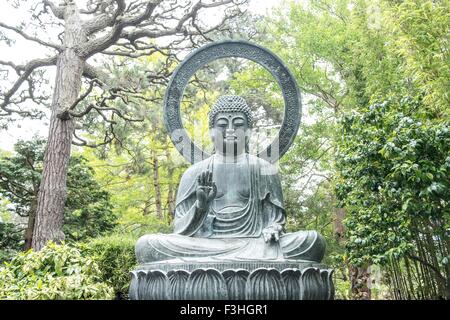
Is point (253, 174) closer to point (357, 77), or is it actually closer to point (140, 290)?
point (140, 290)

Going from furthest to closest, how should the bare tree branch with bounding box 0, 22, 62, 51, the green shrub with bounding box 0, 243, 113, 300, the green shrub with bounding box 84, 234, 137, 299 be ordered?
the bare tree branch with bounding box 0, 22, 62, 51, the green shrub with bounding box 84, 234, 137, 299, the green shrub with bounding box 0, 243, 113, 300

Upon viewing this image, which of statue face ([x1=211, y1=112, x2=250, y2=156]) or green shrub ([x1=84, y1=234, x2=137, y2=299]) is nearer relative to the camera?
statue face ([x1=211, y1=112, x2=250, y2=156])

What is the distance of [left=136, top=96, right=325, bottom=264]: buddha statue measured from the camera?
17.1 feet

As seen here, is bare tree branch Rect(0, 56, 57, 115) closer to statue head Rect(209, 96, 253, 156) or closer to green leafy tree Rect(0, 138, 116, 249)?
green leafy tree Rect(0, 138, 116, 249)

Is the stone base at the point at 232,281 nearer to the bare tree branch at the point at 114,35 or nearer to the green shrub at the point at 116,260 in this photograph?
the green shrub at the point at 116,260

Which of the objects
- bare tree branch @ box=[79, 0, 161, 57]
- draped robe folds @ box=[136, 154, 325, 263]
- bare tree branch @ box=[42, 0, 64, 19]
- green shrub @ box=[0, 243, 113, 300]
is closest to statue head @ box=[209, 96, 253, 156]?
draped robe folds @ box=[136, 154, 325, 263]

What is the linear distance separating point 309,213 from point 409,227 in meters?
5.45

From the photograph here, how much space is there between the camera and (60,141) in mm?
10312

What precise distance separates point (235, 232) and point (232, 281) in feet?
3.42

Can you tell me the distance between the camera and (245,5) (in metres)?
11.7

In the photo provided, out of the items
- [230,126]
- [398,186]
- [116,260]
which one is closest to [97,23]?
[116,260]

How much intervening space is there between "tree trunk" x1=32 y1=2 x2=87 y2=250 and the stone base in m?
5.33

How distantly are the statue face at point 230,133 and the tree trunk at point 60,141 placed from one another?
4.79 metres

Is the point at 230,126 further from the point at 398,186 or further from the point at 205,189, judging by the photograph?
the point at 398,186
